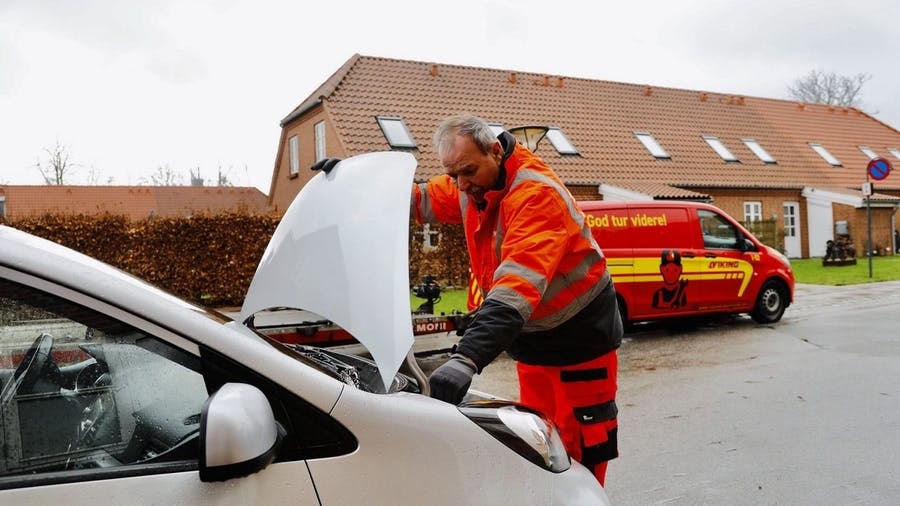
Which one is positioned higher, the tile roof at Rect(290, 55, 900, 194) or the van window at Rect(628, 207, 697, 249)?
the tile roof at Rect(290, 55, 900, 194)

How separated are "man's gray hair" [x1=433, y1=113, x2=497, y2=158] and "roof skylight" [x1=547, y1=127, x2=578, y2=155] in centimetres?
2074

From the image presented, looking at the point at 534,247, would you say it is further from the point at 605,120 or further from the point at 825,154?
the point at 825,154

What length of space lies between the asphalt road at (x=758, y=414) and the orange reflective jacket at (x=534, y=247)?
5.07 ft

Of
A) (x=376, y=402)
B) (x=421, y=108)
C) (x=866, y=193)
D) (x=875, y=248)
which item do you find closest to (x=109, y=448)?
(x=376, y=402)

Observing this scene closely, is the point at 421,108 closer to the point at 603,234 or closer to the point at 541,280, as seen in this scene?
the point at 603,234

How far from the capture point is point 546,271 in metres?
2.53

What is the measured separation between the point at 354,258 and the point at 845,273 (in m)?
19.2

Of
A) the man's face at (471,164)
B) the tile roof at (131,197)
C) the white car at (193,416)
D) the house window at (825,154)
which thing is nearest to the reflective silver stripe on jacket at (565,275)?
the man's face at (471,164)

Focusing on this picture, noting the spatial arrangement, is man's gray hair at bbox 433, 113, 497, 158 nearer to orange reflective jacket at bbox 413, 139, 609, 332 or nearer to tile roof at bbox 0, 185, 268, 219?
orange reflective jacket at bbox 413, 139, 609, 332

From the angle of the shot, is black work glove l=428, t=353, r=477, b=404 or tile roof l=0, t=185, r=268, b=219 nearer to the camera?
black work glove l=428, t=353, r=477, b=404

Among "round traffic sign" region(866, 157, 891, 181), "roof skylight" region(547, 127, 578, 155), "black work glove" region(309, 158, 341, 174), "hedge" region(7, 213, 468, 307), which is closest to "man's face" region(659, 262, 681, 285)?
"hedge" region(7, 213, 468, 307)

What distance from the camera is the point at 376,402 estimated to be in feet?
6.05

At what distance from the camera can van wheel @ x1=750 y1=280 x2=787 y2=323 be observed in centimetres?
1033

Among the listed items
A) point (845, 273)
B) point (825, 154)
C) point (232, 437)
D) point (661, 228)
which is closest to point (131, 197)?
point (825, 154)
